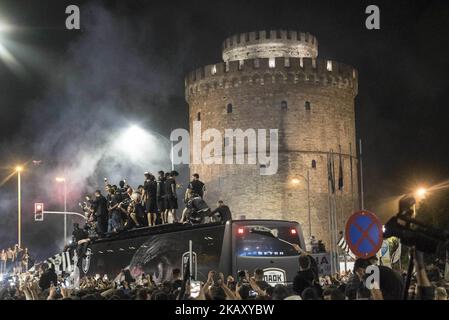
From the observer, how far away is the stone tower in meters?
51.0

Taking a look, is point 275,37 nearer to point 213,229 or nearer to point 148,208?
point 148,208

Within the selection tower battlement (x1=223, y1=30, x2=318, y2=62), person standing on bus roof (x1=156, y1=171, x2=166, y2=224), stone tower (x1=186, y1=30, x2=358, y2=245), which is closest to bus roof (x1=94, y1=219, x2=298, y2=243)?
person standing on bus roof (x1=156, y1=171, x2=166, y2=224)

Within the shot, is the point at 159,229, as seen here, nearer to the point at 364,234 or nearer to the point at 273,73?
the point at 364,234

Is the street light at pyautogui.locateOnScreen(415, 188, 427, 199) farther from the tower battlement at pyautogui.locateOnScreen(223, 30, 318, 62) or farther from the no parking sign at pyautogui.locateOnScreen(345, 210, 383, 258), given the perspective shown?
the no parking sign at pyautogui.locateOnScreen(345, 210, 383, 258)

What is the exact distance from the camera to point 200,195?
70.8 ft

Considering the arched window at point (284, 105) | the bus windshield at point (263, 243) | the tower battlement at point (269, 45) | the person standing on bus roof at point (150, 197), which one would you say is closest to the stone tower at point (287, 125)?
the arched window at point (284, 105)

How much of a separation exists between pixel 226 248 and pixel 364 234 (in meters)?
8.20

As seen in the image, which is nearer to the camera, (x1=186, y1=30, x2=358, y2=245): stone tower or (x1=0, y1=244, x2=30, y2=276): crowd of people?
(x1=0, y1=244, x2=30, y2=276): crowd of people

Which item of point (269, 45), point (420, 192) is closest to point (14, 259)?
point (269, 45)

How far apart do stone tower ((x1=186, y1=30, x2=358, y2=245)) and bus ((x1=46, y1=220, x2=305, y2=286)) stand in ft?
95.9

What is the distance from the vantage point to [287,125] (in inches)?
2020

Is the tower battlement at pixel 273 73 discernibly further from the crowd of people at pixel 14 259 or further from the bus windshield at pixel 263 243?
the bus windshield at pixel 263 243
